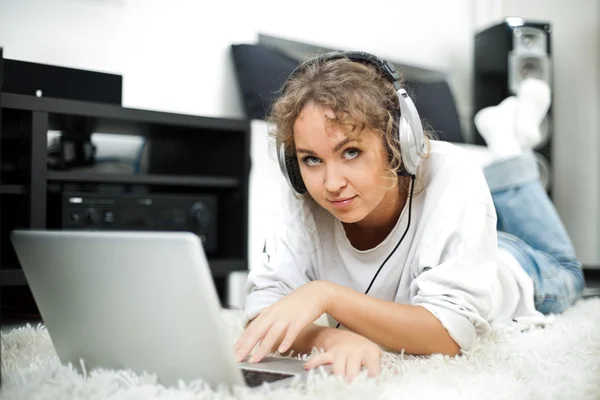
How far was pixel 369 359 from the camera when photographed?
767mm

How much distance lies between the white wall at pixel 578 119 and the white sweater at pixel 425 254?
2.18m

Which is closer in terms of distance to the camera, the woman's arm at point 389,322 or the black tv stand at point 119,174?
the woman's arm at point 389,322

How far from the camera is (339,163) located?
877mm

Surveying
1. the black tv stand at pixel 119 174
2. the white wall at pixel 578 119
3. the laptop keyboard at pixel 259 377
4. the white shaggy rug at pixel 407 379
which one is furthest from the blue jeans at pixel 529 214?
the white wall at pixel 578 119

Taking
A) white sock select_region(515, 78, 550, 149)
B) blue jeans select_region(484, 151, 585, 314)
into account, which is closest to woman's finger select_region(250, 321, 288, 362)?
blue jeans select_region(484, 151, 585, 314)

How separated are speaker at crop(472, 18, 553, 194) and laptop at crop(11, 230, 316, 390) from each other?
7.45 feet

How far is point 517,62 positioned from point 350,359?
7.45 ft

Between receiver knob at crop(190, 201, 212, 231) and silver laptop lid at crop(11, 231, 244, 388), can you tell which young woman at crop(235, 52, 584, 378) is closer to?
silver laptop lid at crop(11, 231, 244, 388)

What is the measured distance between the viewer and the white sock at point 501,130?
195 centimetres

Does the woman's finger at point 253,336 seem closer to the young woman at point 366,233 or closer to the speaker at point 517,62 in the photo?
the young woman at point 366,233

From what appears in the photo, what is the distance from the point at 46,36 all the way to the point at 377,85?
1.19 meters

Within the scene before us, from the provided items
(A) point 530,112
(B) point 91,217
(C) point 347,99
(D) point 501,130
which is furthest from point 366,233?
(A) point 530,112

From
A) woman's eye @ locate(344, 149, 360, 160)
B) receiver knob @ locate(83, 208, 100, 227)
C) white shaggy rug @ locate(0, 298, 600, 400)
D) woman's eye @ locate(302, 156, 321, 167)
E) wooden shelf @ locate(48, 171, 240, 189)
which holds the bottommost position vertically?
white shaggy rug @ locate(0, 298, 600, 400)

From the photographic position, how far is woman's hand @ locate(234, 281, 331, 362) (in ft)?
2.46
